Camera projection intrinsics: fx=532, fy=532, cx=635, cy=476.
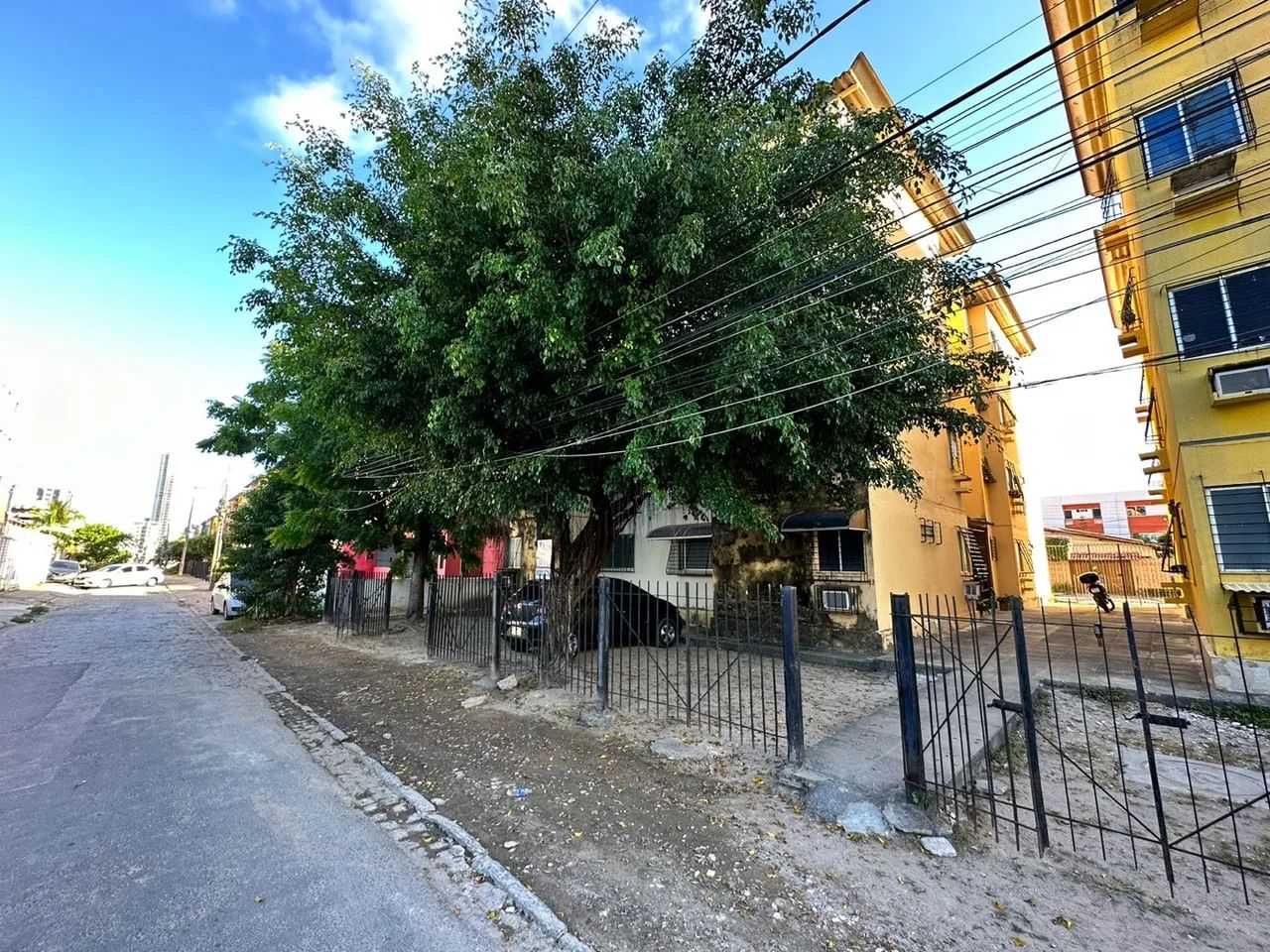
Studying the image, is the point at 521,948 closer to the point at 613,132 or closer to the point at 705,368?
the point at 705,368

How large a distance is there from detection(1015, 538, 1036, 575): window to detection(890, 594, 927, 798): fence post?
18.0 meters

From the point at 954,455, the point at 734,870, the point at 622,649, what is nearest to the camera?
the point at 734,870

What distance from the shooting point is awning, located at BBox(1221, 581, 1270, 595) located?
7090 millimetres

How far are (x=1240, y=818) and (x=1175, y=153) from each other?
965cm

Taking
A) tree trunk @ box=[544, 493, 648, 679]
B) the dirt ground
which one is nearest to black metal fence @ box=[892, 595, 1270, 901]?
the dirt ground

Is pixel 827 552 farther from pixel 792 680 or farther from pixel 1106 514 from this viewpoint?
pixel 1106 514

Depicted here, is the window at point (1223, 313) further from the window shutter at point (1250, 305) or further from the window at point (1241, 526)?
the window at point (1241, 526)

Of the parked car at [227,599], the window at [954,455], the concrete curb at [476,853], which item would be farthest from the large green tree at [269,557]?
the window at [954,455]

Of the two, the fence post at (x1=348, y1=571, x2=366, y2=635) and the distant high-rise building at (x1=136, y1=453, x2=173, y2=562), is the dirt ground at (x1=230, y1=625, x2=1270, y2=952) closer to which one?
the fence post at (x1=348, y1=571, x2=366, y2=635)

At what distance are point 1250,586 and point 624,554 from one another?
1219 centimetres

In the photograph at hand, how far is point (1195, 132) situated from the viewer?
828 centimetres

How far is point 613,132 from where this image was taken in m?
6.71

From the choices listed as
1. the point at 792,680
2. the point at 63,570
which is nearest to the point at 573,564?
the point at 792,680

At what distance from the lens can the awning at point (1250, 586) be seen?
709 centimetres
